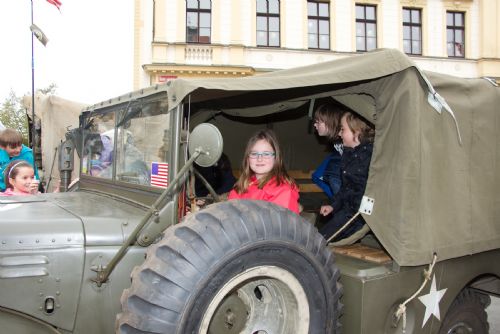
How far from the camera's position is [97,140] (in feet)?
10.7

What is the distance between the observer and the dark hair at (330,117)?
11.8 ft

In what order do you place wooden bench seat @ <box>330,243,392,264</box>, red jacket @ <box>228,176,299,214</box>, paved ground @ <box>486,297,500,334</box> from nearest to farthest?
1. wooden bench seat @ <box>330,243,392,264</box>
2. red jacket @ <box>228,176,299,214</box>
3. paved ground @ <box>486,297,500,334</box>

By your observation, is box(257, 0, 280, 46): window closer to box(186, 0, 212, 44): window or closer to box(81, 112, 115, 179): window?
box(186, 0, 212, 44): window

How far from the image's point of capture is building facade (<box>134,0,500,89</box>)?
57.4 feet

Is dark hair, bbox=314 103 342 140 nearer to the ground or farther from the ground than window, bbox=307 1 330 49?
nearer to the ground

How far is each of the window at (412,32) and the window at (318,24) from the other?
11.1 ft

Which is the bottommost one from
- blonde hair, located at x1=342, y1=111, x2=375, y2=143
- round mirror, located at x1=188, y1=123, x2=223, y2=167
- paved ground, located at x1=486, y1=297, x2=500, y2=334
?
paved ground, located at x1=486, y1=297, x2=500, y2=334

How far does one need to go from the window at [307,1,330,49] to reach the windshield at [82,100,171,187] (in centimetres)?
1641

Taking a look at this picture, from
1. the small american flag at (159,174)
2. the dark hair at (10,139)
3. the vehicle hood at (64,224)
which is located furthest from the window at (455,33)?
the vehicle hood at (64,224)

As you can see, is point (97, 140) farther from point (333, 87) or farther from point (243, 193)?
point (333, 87)

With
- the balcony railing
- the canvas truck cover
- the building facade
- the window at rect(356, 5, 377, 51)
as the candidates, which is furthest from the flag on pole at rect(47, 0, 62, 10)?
the window at rect(356, 5, 377, 51)

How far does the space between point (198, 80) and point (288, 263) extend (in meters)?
0.93

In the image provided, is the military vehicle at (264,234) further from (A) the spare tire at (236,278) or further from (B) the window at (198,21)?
(B) the window at (198,21)

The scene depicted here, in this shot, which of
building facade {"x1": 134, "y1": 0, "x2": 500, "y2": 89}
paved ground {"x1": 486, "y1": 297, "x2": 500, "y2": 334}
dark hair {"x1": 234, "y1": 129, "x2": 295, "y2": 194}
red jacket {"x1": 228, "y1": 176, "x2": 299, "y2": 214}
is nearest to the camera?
red jacket {"x1": 228, "y1": 176, "x2": 299, "y2": 214}
